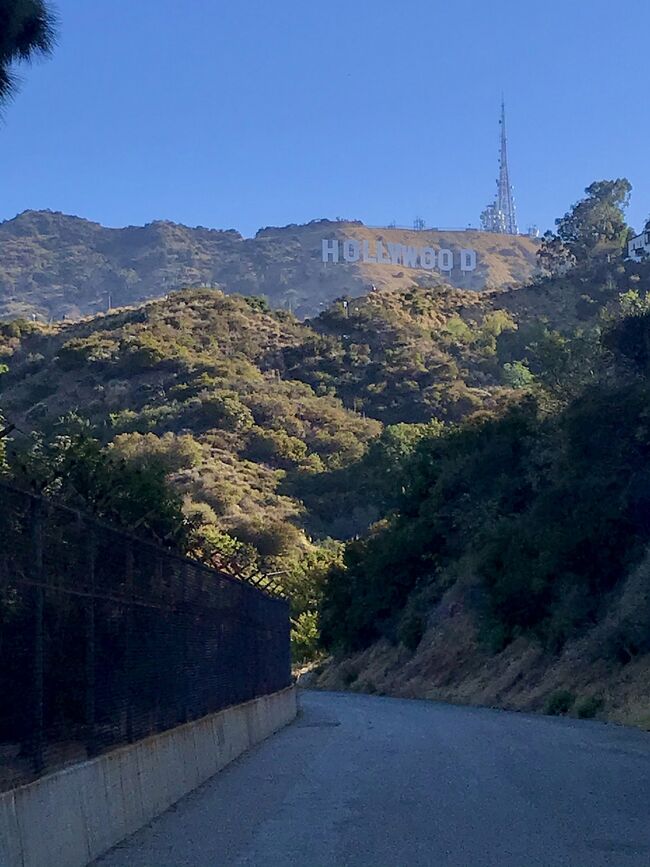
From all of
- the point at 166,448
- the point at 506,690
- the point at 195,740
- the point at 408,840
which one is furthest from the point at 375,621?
the point at 408,840

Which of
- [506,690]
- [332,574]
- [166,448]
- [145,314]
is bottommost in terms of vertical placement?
[506,690]

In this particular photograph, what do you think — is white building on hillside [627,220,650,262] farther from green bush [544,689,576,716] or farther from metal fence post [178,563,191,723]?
metal fence post [178,563,191,723]

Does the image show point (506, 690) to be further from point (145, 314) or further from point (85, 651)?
point (145, 314)

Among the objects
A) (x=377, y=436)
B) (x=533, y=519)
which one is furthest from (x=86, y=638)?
(x=377, y=436)

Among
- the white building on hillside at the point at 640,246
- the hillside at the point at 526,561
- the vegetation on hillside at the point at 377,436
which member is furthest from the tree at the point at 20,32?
the white building on hillside at the point at 640,246

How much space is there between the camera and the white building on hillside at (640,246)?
12294 centimetres

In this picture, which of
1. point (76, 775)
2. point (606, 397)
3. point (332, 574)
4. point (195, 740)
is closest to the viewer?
point (76, 775)

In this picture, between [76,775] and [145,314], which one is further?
[145,314]

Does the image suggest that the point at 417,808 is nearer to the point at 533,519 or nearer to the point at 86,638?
the point at 86,638

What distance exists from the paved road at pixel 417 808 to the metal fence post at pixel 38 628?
118cm

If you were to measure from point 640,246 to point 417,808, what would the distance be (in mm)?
118045

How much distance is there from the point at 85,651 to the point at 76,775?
132 centimetres

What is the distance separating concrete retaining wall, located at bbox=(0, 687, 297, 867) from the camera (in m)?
8.16

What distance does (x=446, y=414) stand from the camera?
108 metres
